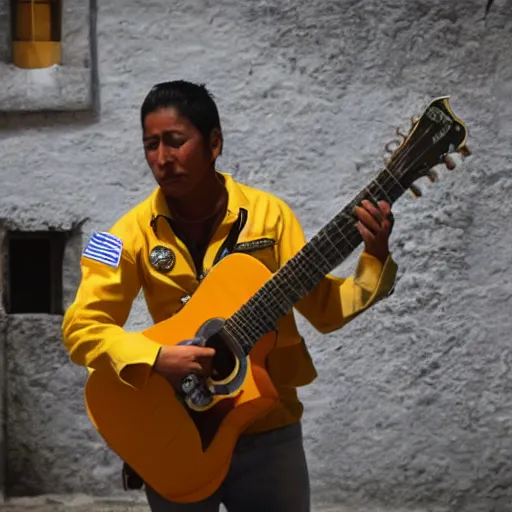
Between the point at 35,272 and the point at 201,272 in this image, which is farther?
the point at 35,272

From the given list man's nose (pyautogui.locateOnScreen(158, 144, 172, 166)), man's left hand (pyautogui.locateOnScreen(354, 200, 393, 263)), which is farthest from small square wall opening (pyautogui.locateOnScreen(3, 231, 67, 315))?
man's left hand (pyautogui.locateOnScreen(354, 200, 393, 263))

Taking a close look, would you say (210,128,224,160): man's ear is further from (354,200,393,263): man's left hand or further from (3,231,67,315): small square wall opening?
(3,231,67,315): small square wall opening

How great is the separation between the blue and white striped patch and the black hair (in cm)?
27

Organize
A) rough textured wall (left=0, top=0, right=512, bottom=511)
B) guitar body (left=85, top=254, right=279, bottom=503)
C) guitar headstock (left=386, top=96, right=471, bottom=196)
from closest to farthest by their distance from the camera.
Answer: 1. guitar headstock (left=386, top=96, right=471, bottom=196)
2. guitar body (left=85, top=254, right=279, bottom=503)
3. rough textured wall (left=0, top=0, right=512, bottom=511)

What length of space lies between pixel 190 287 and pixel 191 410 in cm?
27

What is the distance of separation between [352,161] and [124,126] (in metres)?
0.82

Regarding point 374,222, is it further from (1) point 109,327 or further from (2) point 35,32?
(2) point 35,32

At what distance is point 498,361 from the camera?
3.89 m

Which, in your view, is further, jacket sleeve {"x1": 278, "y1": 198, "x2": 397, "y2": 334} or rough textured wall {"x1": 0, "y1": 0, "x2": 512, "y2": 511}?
rough textured wall {"x1": 0, "y1": 0, "x2": 512, "y2": 511}

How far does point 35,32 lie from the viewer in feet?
13.1

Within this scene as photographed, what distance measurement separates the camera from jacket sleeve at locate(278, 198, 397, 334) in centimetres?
236

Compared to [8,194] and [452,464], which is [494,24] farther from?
[8,194]

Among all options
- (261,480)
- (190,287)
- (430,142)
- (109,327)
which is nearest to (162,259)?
(190,287)

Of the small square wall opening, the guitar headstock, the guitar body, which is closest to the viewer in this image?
the guitar headstock
